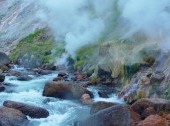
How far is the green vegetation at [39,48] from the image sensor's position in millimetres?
54947

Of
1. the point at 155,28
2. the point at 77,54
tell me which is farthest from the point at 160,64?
the point at 77,54

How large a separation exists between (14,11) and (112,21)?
40684 mm

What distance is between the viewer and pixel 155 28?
3500 cm

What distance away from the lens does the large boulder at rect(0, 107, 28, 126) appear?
66.6ft

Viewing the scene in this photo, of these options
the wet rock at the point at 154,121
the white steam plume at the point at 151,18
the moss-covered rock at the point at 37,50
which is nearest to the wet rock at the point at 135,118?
the wet rock at the point at 154,121

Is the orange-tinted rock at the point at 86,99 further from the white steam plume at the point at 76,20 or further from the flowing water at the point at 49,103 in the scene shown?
the white steam plume at the point at 76,20

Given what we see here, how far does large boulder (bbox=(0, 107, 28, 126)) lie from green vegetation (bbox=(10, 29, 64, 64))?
31.4 meters

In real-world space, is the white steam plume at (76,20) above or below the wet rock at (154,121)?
above

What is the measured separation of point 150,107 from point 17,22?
6075cm

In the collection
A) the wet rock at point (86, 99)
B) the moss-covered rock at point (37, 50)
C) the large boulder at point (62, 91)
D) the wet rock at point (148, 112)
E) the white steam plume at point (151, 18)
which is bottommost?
the wet rock at point (148, 112)

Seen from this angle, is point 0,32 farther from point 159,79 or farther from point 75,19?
point 159,79

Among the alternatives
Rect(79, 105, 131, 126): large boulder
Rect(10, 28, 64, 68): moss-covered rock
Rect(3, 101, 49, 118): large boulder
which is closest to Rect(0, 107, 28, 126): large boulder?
Rect(3, 101, 49, 118): large boulder

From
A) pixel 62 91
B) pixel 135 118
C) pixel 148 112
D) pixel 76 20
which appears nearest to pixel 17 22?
pixel 76 20

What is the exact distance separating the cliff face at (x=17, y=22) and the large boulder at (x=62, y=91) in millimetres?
40739
